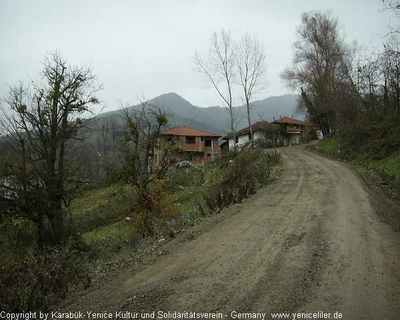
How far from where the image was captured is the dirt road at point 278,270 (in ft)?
17.3

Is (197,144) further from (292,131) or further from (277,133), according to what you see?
(292,131)

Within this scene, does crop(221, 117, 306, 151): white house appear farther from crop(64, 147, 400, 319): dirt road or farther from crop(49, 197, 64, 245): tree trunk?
crop(64, 147, 400, 319): dirt road

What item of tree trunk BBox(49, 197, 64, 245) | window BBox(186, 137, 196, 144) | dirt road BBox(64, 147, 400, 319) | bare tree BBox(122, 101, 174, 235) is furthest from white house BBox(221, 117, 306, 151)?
dirt road BBox(64, 147, 400, 319)

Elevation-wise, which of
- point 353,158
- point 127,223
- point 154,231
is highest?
Answer: point 353,158

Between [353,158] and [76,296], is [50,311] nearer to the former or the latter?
[76,296]

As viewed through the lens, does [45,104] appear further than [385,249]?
Yes

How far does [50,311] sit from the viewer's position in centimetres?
616

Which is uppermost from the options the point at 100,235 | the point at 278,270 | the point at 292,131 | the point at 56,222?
the point at 292,131

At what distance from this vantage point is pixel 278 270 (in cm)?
648

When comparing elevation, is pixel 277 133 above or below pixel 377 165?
above

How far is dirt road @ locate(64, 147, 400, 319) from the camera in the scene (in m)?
5.26

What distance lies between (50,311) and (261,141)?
38.7m

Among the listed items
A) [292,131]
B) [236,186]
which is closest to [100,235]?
[236,186]

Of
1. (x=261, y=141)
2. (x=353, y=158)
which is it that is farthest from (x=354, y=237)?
(x=261, y=141)
